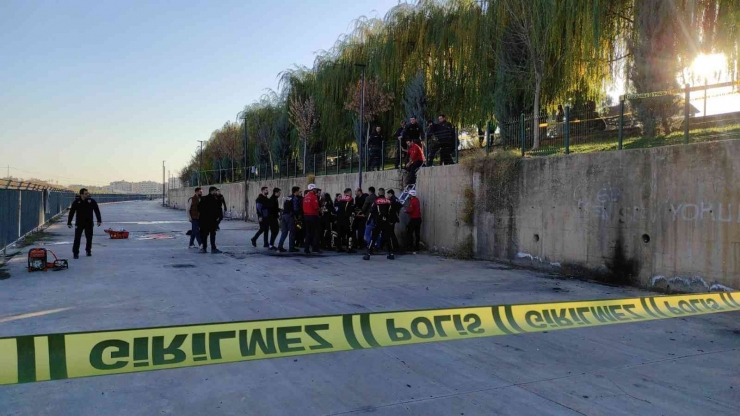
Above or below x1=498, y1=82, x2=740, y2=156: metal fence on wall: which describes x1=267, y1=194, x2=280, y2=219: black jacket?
below

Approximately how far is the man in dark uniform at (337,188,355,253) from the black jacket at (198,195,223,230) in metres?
3.18

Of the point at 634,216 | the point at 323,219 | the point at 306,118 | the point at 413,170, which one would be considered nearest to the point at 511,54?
the point at 413,170

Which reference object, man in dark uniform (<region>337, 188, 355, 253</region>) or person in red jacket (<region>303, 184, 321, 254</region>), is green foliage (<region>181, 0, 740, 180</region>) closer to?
man in dark uniform (<region>337, 188, 355, 253</region>)

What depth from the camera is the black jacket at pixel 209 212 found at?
12.8 metres

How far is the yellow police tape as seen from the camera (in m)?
3.21

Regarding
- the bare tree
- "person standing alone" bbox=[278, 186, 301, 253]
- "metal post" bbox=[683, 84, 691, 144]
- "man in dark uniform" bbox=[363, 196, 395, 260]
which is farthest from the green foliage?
"person standing alone" bbox=[278, 186, 301, 253]

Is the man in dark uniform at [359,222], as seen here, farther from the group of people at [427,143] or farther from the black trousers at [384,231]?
the group of people at [427,143]

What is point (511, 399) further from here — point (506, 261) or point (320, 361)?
point (506, 261)

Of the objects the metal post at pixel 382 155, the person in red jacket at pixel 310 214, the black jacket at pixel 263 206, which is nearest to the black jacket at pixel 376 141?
the metal post at pixel 382 155

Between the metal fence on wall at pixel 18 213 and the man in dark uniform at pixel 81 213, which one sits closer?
the man in dark uniform at pixel 81 213

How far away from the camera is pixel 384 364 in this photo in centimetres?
471

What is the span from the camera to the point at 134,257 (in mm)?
12445

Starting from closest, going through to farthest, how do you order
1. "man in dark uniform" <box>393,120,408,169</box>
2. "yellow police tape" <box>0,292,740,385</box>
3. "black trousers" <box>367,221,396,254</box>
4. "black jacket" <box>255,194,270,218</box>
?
1. "yellow police tape" <box>0,292,740,385</box>
2. "black trousers" <box>367,221,396,254</box>
3. "black jacket" <box>255,194,270,218</box>
4. "man in dark uniform" <box>393,120,408,169</box>

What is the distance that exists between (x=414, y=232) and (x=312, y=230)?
333 centimetres
